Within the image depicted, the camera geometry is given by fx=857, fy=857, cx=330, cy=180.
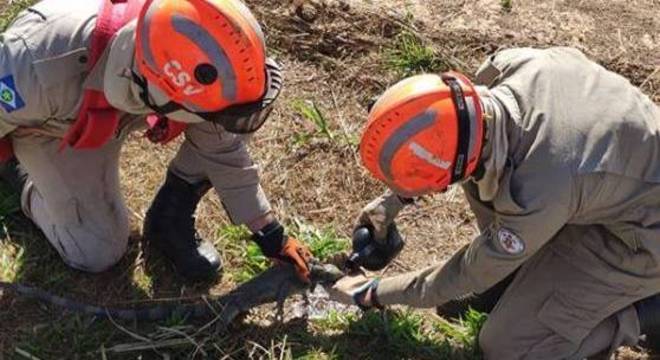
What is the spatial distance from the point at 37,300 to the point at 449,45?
2.81 meters

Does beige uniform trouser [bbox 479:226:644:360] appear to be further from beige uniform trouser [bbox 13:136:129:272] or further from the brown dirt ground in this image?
beige uniform trouser [bbox 13:136:129:272]

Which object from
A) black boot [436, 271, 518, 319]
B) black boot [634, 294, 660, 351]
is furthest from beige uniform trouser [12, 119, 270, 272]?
black boot [634, 294, 660, 351]

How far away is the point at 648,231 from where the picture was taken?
131 inches

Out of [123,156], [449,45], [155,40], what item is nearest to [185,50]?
[155,40]

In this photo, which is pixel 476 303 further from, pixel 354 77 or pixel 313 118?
pixel 354 77

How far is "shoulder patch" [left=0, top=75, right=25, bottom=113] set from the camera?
3.38 m

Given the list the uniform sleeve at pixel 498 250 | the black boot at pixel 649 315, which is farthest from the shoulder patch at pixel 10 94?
the black boot at pixel 649 315

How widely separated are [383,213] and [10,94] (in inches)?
64.1

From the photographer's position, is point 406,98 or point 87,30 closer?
point 406,98

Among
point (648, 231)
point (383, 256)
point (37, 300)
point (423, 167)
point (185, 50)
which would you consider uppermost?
point (185, 50)

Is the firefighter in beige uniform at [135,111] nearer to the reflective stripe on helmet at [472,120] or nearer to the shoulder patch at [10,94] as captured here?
the shoulder patch at [10,94]

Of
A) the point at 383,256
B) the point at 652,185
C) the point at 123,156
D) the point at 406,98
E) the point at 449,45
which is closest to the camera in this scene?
the point at 406,98

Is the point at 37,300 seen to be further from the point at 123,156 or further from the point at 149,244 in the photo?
the point at 123,156

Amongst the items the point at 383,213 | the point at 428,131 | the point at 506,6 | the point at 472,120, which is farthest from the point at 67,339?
the point at 506,6
